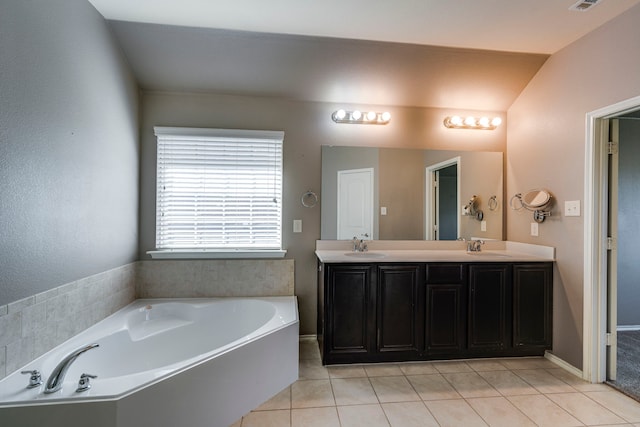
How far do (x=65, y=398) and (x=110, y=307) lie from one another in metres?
1.11

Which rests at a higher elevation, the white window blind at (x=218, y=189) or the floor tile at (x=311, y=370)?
the white window blind at (x=218, y=189)

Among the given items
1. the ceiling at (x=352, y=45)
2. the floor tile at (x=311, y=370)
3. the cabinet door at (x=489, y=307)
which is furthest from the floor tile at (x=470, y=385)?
the ceiling at (x=352, y=45)

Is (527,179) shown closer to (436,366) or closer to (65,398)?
(436,366)

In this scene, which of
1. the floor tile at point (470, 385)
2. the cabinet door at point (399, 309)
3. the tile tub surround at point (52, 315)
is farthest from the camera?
the cabinet door at point (399, 309)

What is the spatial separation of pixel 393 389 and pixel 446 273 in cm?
100

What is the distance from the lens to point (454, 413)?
6.20 ft

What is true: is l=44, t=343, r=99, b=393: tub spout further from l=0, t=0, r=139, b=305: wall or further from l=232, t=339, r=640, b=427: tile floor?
l=232, t=339, r=640, b=427: tile floor

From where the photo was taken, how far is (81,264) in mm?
1899

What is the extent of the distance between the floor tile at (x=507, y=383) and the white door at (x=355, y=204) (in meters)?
1.47

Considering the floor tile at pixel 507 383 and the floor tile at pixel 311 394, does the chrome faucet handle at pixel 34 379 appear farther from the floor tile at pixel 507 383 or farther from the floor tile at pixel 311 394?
the floor tile at pixel 507 383

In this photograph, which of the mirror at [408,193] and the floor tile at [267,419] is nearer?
the floor tile at [267,419]

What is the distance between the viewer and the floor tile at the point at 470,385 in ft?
6.91

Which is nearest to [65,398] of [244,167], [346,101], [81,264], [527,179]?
[81,264]

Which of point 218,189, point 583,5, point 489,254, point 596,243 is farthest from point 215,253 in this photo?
point 583,5
